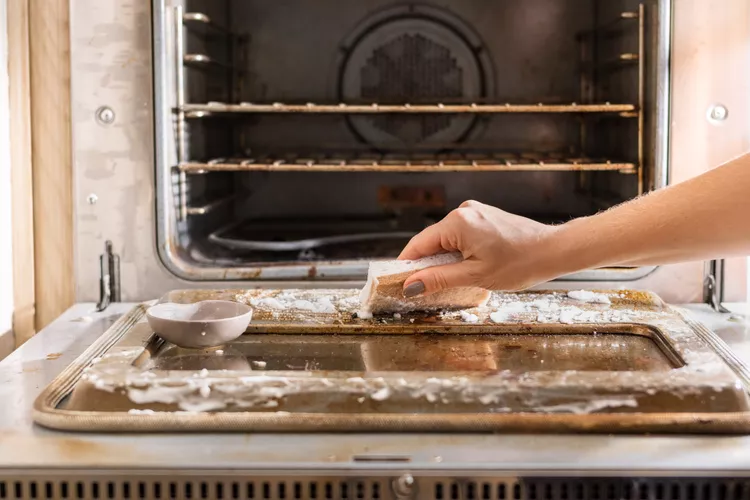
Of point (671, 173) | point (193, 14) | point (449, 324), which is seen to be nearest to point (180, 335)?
point (449, 324)

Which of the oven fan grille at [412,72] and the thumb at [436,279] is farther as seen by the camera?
the oven fan grille at [412,72]

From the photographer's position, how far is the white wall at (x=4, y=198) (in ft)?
5.51

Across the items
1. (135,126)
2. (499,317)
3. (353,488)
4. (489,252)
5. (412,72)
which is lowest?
(353,488)

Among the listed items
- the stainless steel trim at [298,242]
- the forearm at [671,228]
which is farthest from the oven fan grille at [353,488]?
the stainless steel trim at [298,242]

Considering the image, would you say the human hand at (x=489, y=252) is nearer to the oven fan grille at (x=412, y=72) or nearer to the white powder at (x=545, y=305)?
the white powder at (x=545, y=305)

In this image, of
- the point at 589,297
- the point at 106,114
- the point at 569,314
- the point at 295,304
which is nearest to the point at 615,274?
the point at 589,297

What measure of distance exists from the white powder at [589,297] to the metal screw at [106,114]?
3.11ft

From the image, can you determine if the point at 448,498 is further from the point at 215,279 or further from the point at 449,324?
the point at 215,279

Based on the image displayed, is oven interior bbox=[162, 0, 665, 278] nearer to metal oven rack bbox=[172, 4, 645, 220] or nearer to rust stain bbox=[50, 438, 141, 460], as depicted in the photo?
metal oven rack bbox=[172, 4, 645, 220]

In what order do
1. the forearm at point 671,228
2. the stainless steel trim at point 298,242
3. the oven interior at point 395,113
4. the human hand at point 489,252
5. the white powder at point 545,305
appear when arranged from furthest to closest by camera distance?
the oven interior at point 395,113 < the stainless steel trim at point 298,242 < the white powder at point 545,305 < the human hand at point 489,252 < the forearm at point 671,228

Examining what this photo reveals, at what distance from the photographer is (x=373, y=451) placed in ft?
3.46

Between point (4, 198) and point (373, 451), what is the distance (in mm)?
1035

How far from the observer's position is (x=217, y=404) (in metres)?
1.13

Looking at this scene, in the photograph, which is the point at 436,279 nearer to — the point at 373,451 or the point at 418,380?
the point at 418,380
